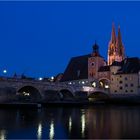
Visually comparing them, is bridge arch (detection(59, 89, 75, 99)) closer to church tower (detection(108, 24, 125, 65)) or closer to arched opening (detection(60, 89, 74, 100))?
arched opening (detection(60, 89, 74, 100))

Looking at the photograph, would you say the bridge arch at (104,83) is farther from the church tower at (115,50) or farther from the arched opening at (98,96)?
the church tower at (115,50)

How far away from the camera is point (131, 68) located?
10344 centimetres

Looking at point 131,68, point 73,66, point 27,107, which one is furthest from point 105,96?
point 27,107

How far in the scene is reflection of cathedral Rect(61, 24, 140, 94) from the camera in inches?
4038

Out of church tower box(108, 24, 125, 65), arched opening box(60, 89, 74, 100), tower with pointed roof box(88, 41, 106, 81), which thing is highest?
church tower box(108, 24, 125, 65)

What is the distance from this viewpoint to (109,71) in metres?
111

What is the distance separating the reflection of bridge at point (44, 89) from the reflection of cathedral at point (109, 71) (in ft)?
32.3

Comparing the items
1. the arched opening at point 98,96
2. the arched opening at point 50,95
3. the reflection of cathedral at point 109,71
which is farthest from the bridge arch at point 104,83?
the arched opening at point 50,95

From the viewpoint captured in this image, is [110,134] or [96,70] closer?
[110,134]

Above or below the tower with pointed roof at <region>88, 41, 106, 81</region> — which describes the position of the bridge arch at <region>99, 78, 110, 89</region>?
below

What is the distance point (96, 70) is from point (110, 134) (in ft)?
293

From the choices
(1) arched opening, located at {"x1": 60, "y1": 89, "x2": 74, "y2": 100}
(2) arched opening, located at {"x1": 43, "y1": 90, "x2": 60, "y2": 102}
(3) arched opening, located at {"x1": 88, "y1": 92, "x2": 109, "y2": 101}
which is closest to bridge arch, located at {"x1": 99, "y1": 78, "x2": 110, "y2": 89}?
(3) arched opening, located at {"x1": 88, "y1": 92, "x2": 109, "y2": 101}

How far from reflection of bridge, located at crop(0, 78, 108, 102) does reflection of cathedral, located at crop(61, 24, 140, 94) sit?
984 cm

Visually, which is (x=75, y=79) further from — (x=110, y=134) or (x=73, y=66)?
(x=110, y=134)
